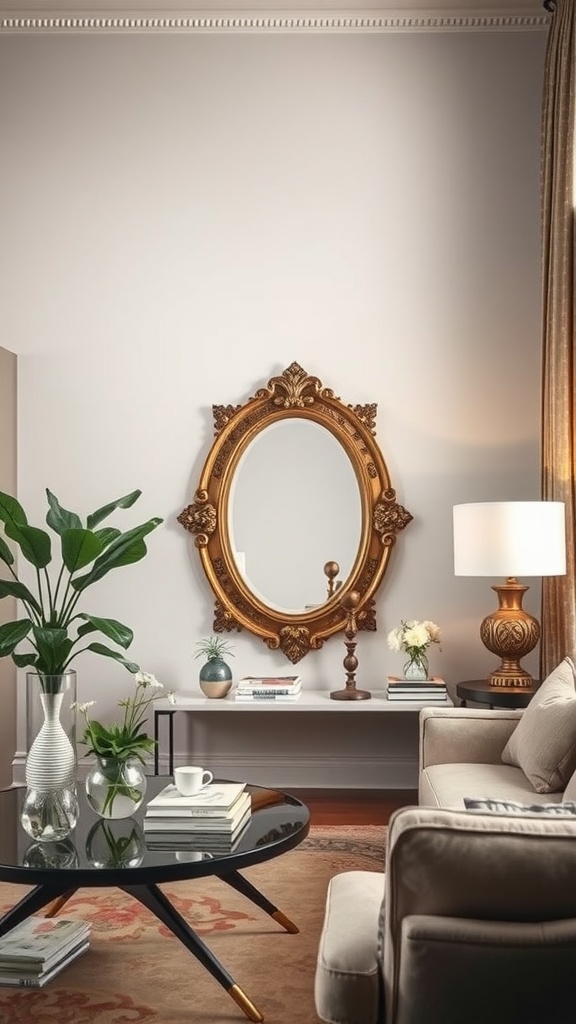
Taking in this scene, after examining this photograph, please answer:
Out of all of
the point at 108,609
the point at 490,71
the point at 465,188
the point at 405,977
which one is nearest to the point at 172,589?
the point at 108,609

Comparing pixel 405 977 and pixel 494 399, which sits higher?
pixel 494 399

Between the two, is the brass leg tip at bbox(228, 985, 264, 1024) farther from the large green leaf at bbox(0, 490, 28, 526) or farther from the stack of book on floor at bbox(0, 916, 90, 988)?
the large green leaf at bbox(0, 490, 28, 526)

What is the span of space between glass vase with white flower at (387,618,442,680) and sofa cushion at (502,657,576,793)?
116 cm

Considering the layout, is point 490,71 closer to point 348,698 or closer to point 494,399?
point 494,399

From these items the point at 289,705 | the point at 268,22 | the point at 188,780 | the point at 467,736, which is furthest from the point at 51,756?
the point at 268,22

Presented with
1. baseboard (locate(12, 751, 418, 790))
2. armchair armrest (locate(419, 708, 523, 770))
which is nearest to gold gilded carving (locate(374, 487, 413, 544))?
baseboard (locate(12, 751, 418, 790))

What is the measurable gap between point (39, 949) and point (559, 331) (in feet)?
10.3

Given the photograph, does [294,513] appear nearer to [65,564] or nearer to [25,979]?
[65,564]

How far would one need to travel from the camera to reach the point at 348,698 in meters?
4.70

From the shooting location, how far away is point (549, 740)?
3.26m

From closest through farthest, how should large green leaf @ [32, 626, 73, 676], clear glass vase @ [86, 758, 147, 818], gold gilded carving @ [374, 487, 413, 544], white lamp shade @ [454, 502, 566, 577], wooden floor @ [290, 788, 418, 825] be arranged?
clear glass vase @ [86, 758, 147, 818], large green leaf @ [32, 626, 73, 676], white lamp shade @ [454, 502, 566, 577], wooden floor @ [290, 788, 418, 825], gold gilded carving @ [374, 487, 413, 544]

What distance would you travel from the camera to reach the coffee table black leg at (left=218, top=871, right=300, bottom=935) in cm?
304

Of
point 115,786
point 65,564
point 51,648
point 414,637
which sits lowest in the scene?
A: point 115,786

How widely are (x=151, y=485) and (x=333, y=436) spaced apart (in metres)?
0.91
